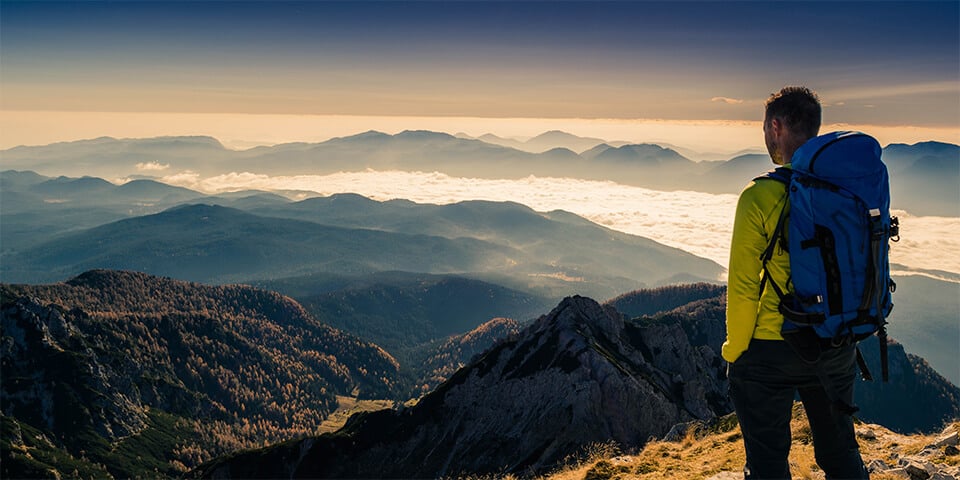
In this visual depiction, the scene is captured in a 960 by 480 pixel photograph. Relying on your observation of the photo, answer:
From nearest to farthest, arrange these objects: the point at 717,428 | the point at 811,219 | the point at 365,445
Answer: the point at 811,219 < the point at 717,428 < the point at 365,445

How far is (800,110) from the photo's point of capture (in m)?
9.12

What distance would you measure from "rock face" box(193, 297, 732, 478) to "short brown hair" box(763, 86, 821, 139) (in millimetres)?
42330

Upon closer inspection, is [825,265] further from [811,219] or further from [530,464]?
[530,464]

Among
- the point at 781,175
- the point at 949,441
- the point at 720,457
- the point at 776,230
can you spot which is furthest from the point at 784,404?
the point at 720,457

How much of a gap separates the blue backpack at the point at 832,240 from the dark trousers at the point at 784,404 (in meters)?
0.45

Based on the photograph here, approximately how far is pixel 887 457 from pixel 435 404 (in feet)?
231

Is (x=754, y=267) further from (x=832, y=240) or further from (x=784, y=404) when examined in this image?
(x=784, y=404)

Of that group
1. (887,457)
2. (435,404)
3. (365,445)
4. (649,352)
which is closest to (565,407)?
(435,404)

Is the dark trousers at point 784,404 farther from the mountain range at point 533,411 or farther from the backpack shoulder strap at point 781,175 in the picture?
the mountain range at point 533,411

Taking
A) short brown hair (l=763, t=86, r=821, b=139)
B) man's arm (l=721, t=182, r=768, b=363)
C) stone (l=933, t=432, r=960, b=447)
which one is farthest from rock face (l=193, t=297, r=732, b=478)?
short brown hair (l=763, t=86, r=821, b=139)

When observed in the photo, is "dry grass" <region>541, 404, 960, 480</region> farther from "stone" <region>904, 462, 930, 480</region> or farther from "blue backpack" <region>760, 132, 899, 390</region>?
"blue backpack" <region>760, 132, 899, 390</region>

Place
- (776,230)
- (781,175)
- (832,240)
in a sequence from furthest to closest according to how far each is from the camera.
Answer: (781,175) < (776,230) < (832,240)

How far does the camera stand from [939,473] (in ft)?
44.0

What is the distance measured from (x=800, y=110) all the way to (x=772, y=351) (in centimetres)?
401
